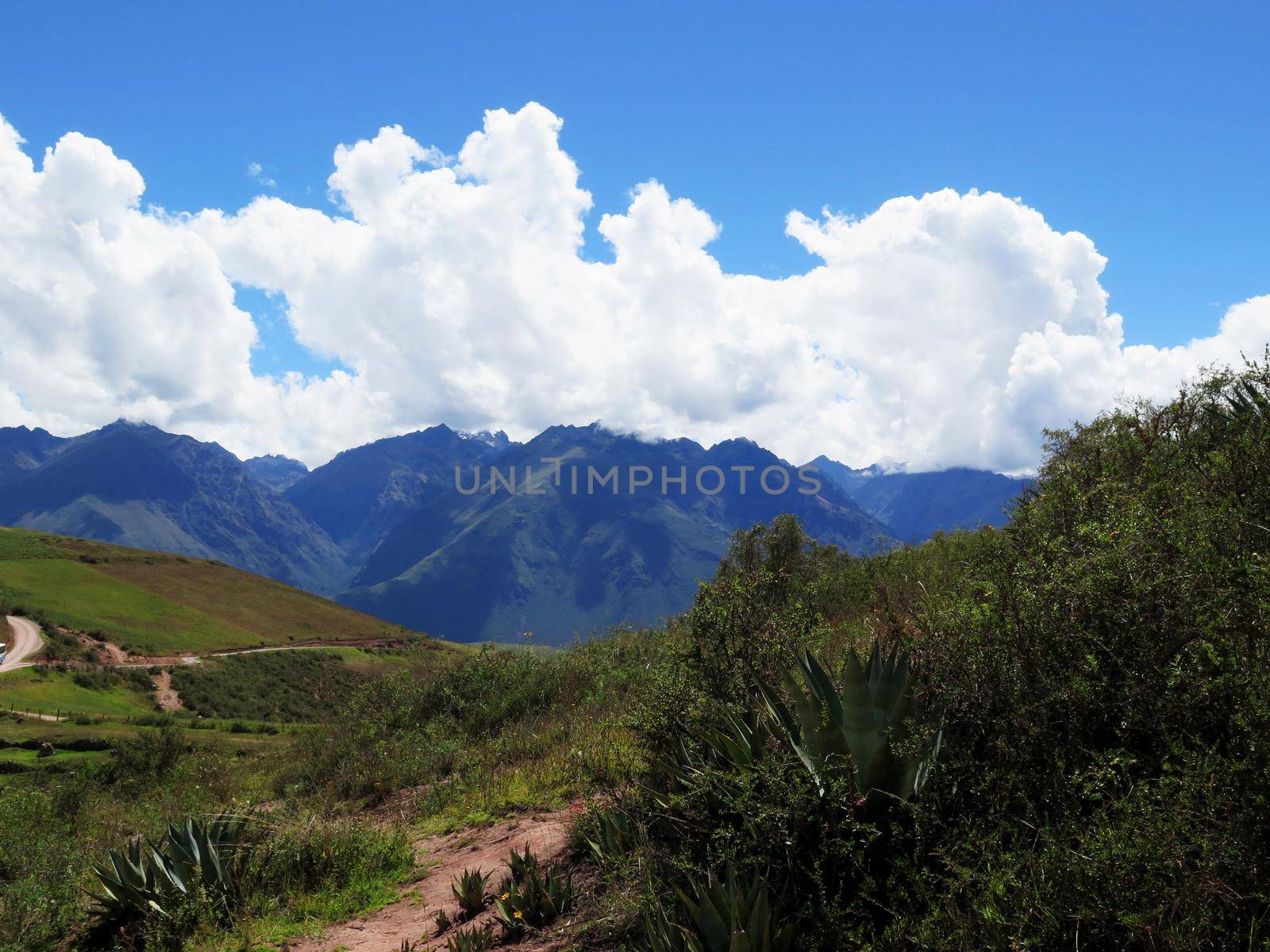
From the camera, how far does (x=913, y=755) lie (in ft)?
15.9

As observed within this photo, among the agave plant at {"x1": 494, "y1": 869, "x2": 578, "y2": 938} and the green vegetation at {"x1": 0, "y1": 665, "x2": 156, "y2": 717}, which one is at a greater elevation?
the agave plant at {"x1": 494, "y1": 869, "x2": 578, "y2": 938}

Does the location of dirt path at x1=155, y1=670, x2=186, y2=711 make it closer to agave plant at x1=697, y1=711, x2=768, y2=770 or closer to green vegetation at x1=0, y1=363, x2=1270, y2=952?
green vegetation at x1=0, y1=363, x2=1270, y2=952

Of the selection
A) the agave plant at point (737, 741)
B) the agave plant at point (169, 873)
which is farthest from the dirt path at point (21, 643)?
the agave plant at point (737, 741)

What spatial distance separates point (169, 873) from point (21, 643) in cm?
9033

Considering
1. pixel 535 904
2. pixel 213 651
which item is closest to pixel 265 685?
pixel 213 651

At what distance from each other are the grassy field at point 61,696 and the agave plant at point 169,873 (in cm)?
5088

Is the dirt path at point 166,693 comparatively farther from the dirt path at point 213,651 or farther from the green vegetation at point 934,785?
the green vegetation at point 934,785

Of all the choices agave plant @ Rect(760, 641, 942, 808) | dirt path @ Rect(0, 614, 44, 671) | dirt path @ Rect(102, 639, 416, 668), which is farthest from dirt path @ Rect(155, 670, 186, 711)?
agave plant @ Rect(760, 641, 942, 808)

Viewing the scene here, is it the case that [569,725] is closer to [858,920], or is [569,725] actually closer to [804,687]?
[804,687]

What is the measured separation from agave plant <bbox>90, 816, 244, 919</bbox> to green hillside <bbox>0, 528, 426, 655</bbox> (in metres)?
95.0

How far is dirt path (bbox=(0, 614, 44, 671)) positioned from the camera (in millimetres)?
61875

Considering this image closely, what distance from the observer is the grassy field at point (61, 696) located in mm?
47031

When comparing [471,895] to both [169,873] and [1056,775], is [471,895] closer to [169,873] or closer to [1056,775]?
[169,873]

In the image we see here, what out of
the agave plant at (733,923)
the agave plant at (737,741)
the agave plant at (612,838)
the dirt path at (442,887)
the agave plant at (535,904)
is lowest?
the dirt path at (442,887)
